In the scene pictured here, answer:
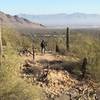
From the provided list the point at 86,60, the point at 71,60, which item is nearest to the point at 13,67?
the point at 86,60

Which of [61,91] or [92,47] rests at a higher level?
[92,47]

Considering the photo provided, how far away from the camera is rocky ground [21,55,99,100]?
1494 inches

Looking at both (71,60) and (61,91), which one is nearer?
(61,91)

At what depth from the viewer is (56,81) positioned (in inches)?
1583

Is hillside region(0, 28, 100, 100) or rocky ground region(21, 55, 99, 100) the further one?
hillside region(0, 28, 100, 100)

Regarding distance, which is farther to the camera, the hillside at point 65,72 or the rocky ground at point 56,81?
the hillside at point 65,72

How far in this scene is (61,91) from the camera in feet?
128

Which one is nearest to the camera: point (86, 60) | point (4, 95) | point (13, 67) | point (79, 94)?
point (4, 95)

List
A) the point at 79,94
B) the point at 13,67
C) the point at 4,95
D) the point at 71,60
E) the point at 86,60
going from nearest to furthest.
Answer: the point at 4,95 < the point at 13,67 < the point at 79,94 < the point at 86,60 < the point at 71,60

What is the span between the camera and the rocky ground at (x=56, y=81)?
125ft

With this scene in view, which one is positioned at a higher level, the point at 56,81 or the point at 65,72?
the point at 65,72

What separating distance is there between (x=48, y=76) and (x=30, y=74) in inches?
59.6

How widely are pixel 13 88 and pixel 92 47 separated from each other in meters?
22.5

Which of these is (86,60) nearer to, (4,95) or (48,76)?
(48,76)
